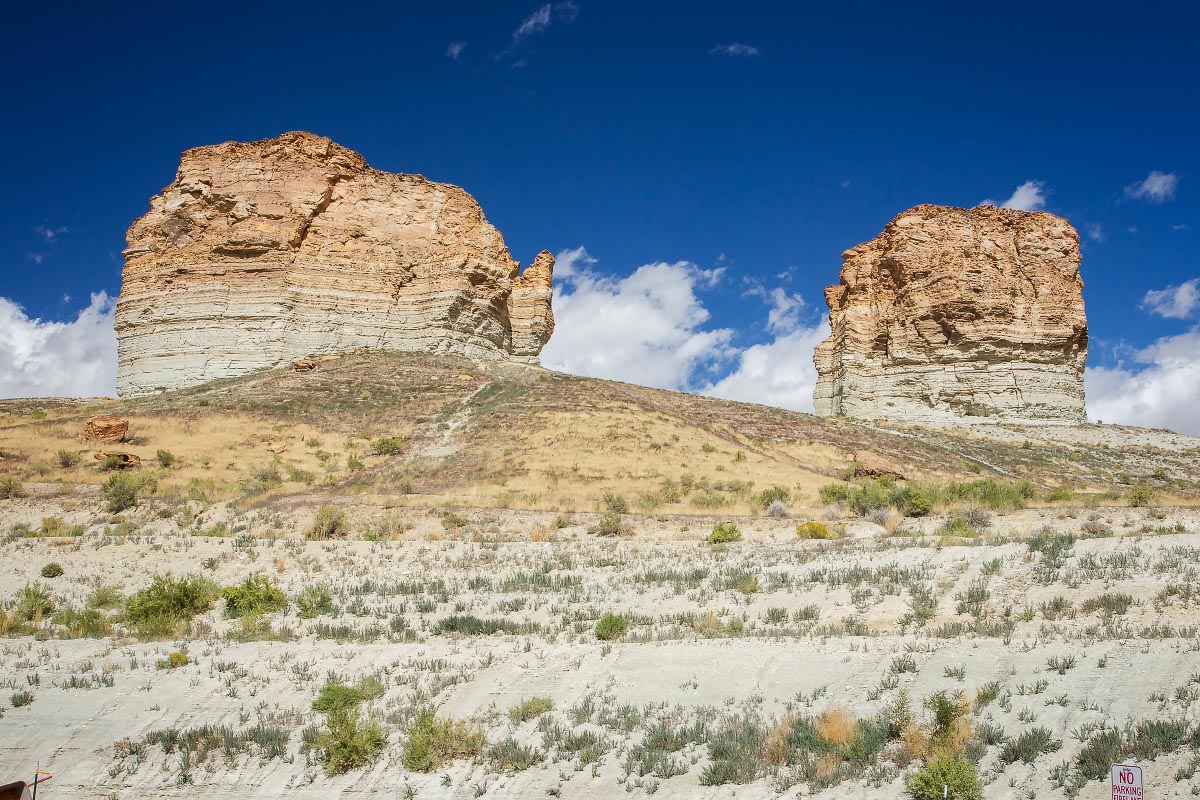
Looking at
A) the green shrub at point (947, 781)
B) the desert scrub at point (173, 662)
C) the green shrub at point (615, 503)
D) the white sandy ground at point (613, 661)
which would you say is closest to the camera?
the green shrub at point (947, 781)

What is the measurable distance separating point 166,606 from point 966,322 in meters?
45.8

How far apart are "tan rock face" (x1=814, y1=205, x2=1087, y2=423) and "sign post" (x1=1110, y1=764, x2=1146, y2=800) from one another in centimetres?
4447

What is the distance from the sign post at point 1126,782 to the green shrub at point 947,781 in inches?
36.9

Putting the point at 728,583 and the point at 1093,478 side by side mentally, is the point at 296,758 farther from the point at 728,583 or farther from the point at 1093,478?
the point at 1093,478

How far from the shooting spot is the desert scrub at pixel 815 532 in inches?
591

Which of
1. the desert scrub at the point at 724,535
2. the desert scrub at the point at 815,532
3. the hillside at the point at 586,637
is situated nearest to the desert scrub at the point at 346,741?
the hillside at the point at 586,637

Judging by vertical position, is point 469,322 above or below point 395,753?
above

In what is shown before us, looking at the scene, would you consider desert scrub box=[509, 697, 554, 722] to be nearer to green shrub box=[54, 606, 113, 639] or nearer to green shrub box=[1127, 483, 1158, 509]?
green shrub box=[54, 606, 113, 639]

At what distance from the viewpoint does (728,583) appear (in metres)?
11.3

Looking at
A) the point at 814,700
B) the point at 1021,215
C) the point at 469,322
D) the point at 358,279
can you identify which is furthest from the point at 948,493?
the point at 1021,215

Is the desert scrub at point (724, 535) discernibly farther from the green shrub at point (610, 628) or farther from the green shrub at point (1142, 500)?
the green shrub at point (1142, 500)

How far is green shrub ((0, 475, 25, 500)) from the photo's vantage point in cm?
1858

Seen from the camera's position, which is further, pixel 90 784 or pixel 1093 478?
pixel 1093 478

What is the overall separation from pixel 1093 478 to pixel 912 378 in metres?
21.0
